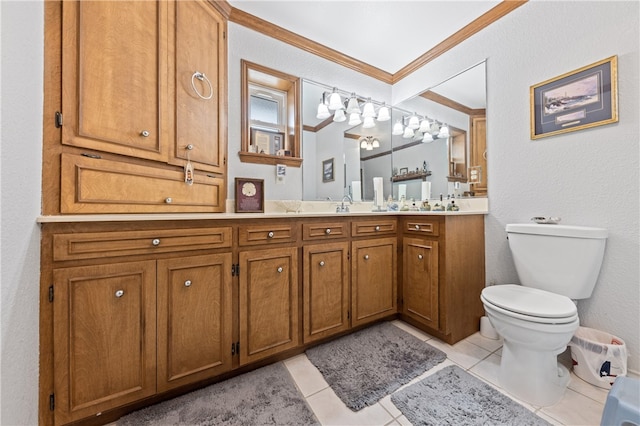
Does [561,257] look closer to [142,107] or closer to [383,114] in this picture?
[383,114]

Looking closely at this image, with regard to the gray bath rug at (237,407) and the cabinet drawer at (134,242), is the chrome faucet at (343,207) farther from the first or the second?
the gray bath rug at (237,407)

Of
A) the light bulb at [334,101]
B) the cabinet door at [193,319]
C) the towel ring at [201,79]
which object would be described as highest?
the light bulb at [334,101]

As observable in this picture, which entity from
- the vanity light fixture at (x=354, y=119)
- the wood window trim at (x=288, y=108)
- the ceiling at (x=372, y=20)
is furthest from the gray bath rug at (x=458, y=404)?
the ceiling at (x=372, y=20)

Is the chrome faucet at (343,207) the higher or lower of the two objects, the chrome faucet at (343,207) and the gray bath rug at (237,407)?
the higher

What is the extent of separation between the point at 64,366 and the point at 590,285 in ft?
8.36

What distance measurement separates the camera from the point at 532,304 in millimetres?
1252

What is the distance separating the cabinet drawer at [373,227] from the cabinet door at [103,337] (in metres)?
1.22

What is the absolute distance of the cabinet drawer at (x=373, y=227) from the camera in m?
1.77

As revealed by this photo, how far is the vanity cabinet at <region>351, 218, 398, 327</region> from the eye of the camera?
1.77 meters

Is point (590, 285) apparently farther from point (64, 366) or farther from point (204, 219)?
point (64, 366)

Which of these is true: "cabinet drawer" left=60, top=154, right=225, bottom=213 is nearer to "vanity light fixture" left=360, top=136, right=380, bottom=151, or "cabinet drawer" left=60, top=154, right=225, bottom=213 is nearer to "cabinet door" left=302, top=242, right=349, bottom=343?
"cabinet door" left=302, top=242, right=349, bottom=343

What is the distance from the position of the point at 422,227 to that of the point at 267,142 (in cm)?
139

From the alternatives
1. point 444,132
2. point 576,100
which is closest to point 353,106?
point 444,132

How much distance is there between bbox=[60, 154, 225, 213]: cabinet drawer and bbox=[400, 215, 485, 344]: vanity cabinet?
151 centimetres
